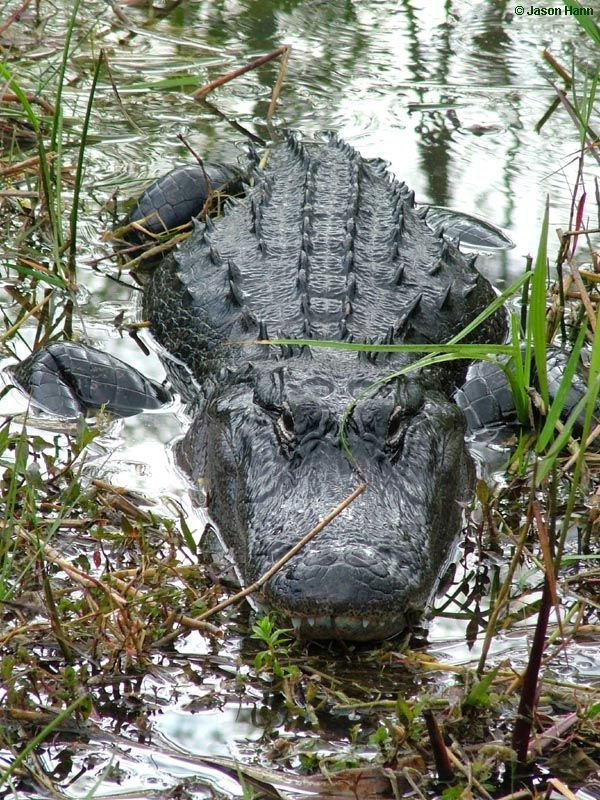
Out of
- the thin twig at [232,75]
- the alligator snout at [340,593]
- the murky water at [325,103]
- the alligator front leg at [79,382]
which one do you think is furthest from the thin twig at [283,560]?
the thin twig at [232,75]

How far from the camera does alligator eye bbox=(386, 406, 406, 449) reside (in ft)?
13.0

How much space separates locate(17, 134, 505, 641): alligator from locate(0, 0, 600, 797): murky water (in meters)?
0.25

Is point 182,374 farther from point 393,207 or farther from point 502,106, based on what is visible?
point 502,106

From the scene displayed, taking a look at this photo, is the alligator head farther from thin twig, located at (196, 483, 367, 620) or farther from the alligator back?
the alligator back

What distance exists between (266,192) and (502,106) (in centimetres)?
307

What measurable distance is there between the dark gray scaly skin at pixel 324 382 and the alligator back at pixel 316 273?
11mm

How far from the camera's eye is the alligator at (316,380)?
3.46 m

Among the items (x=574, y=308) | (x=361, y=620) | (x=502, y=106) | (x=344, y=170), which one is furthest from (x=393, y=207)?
(x=361, y=620)

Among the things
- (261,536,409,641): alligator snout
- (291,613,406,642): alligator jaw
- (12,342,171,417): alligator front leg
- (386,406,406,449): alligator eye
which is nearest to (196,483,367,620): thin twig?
(261,536,409,641): alligator snout

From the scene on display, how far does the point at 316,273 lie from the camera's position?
5.42m

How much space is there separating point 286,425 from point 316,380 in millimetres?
257

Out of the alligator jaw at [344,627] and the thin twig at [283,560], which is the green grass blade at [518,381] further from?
the alligator jaw at [344,627]

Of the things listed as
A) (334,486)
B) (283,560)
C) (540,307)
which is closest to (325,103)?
(334,486)

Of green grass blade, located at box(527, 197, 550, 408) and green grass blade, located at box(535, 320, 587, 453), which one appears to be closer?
green grass blade, located at box(535, 320, 587, 453)
